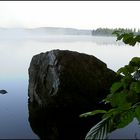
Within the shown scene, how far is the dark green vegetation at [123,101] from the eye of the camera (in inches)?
55.2

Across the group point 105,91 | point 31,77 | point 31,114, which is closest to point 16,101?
point 31,114

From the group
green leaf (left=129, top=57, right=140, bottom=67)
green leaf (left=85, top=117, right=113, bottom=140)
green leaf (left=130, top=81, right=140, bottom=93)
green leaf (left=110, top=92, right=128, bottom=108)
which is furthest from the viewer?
green leaf (left=129, top=57, right=140, bottom=67)

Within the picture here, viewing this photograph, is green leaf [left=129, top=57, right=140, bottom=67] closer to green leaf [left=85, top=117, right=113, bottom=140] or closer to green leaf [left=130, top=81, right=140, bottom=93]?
green leaf [left=130, top=81, right=140, bottom=93]

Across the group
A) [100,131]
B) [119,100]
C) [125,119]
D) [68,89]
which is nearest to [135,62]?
[119,100]

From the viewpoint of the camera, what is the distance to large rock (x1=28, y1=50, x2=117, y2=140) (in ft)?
49.8

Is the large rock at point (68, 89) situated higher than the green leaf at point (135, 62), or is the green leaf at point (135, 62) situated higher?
the green leaf at point (135, 62)

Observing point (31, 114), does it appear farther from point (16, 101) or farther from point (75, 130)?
point (16, 101)

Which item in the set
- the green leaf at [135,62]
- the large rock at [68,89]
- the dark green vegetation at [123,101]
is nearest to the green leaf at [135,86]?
the dark green vegetation at [123,101]

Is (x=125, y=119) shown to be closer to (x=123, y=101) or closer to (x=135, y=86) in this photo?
(x=123, y=101)

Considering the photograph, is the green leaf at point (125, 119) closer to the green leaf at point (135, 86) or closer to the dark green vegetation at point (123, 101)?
the dark green vegetation at point (123, 101)

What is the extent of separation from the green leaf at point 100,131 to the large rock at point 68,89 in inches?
531

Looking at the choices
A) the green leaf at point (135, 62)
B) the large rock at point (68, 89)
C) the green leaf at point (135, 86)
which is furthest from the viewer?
the large rock at point (68, 89)

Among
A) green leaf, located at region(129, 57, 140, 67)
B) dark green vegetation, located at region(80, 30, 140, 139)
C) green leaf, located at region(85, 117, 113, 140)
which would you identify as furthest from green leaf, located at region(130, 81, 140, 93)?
green leaf, located at region(85, 117, 113, 140)

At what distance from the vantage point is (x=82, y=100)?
15.7m
